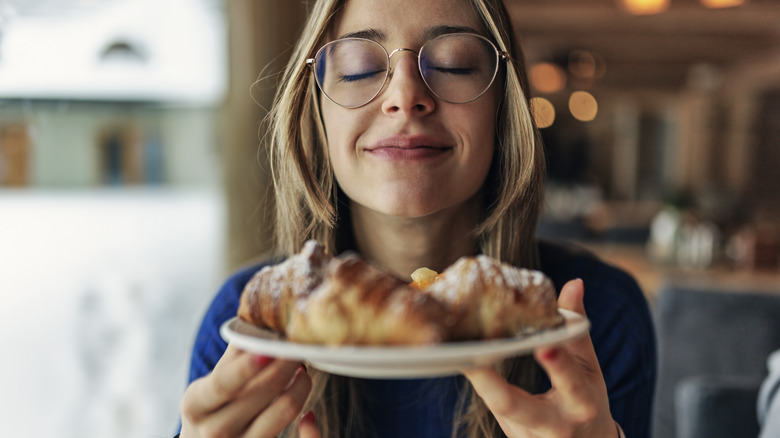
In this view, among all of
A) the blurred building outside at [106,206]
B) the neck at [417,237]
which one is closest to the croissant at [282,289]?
the neck at [417,237]

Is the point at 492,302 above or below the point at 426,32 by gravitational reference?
below

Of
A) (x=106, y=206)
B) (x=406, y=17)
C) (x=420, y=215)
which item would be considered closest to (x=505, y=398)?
(x=420, y=215)

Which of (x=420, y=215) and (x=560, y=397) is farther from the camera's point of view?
(x=420, y=215)

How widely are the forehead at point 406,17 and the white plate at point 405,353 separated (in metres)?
0.60

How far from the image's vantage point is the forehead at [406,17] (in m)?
1.04

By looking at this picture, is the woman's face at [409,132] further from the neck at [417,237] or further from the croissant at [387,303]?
the croissant at [387,303]

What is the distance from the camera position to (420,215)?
40.9 inches

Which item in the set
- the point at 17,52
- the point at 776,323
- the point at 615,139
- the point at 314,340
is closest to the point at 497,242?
the point at 314,340

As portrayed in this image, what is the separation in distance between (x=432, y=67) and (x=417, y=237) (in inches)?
16.1

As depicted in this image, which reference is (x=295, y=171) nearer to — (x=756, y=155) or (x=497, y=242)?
(x=497, y=242)

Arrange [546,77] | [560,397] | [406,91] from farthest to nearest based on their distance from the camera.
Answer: [546,77] → [406,91] → [560,397]

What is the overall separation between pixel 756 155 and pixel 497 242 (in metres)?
13.1

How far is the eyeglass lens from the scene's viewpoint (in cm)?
100

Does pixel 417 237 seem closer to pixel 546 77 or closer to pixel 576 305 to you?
pixel 576 305
